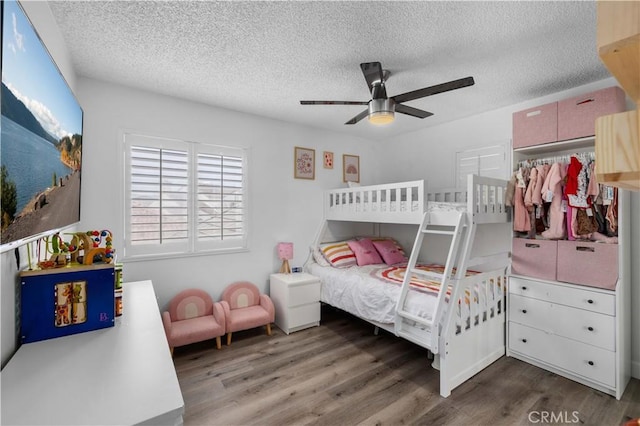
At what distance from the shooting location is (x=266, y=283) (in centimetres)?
366

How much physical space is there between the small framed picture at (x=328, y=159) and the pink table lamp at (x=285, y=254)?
1.29 metres

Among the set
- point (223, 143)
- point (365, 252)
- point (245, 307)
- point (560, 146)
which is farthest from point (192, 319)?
point (560, 146)

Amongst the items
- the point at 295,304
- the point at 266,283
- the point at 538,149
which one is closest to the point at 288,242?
→ the point at 266,283

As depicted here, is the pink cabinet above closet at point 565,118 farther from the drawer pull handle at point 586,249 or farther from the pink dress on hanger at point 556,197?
the drawer pull handle at point 586,249

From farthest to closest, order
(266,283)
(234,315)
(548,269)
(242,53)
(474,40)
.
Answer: (266,283)
(234,315)
(548,269)
(242,53)
(474,40)

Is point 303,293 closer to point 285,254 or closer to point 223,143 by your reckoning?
point 285,254

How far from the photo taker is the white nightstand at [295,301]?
3279mm

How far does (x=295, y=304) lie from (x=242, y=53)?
251 cm

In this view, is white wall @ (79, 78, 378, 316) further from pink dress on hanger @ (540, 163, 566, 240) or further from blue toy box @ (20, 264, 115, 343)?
pink dress on hanger @ (540, 163, 566, 240)

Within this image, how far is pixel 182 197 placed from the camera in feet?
10.1

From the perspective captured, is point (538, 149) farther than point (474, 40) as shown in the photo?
Yes

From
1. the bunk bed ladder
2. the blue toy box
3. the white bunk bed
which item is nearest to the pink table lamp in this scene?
the white bunk bed

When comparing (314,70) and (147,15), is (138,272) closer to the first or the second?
(147,15)

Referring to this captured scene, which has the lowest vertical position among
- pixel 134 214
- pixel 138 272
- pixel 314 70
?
pixel 138 272
